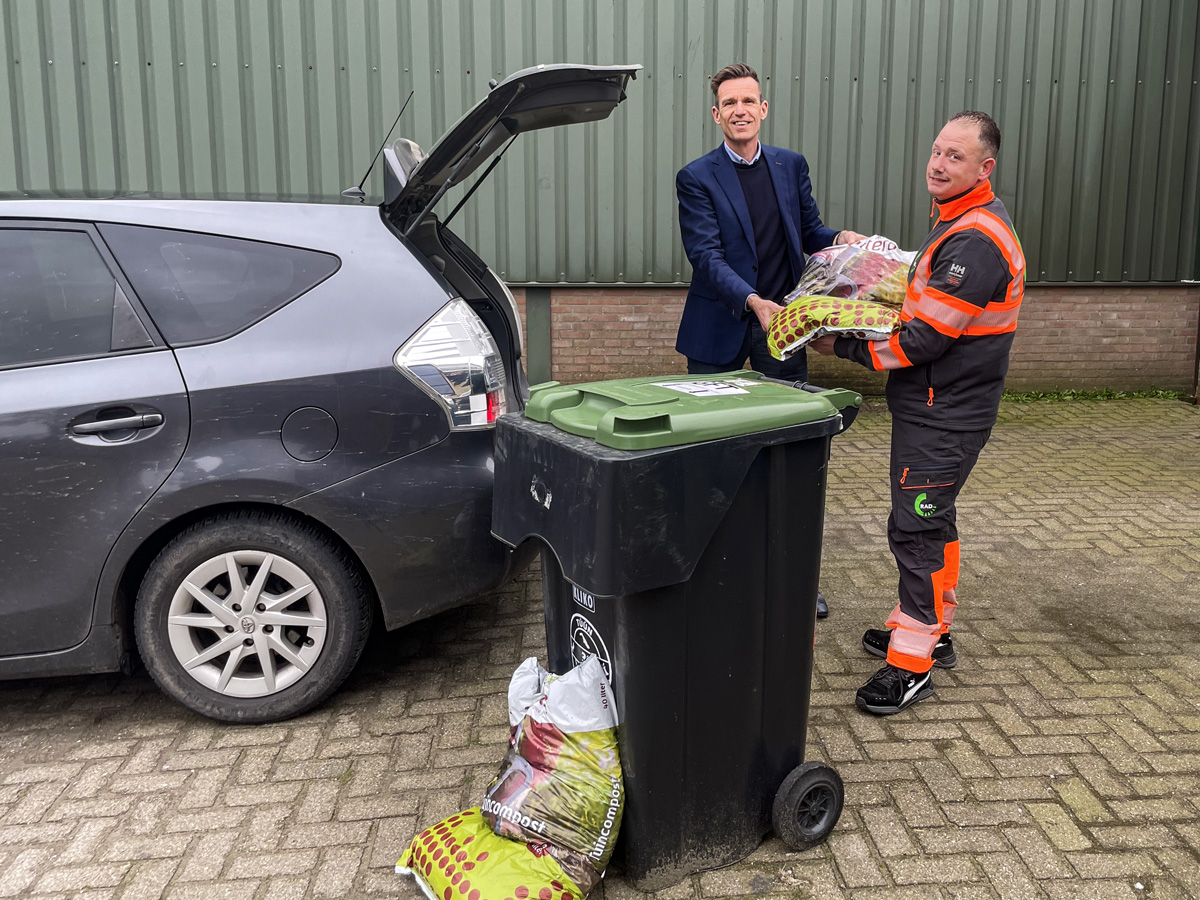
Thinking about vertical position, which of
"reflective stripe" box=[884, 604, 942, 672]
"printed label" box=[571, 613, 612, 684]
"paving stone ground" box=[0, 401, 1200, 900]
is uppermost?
"printed label" box=[571, 613, 612, 684]

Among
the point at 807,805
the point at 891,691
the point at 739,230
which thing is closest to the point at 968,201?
the point at 739,230

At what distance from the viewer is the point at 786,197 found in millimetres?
4090

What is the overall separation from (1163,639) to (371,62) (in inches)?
256

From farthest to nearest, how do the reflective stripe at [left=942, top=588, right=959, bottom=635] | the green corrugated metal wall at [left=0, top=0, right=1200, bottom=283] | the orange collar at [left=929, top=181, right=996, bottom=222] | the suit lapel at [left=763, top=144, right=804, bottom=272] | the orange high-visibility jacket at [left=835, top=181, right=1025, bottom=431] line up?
the green corrugated metal wall at [left=0, top=0, right=1200, bottom=283]
the suit lapel at [left=763, top=144, right=804, bottom=272]
the reflective stripe at [left=942, top=588, right=959, bottom=635]
the orange collar at [left=929, top=181, right=996, bottom=222]
the orange high-visibility jacket at [left=835, top=181, right=1025, bottom=431]

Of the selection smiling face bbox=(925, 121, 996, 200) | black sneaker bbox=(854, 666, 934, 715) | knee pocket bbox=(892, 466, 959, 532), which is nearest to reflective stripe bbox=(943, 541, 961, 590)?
knee pocket bbox=(892, 466, 959, 532)

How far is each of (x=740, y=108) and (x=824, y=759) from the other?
2476 millimetres

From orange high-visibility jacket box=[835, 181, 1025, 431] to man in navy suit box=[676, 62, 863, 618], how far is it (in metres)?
0.84

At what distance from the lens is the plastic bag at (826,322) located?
3.07 metres

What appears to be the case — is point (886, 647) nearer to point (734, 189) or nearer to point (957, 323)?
point (957, 323)

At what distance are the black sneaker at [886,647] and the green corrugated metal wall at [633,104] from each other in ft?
15.2

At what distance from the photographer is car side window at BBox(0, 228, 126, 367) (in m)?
3.04

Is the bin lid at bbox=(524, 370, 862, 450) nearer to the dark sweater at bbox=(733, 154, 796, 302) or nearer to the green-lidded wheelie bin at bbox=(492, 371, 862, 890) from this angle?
the green-lidded wheelie bin at bbox=(492, 371, 862, 890)

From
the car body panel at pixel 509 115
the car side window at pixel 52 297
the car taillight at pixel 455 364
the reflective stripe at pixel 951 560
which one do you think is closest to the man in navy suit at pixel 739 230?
the reflective stripe at pixel 951 560

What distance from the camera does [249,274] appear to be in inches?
123
